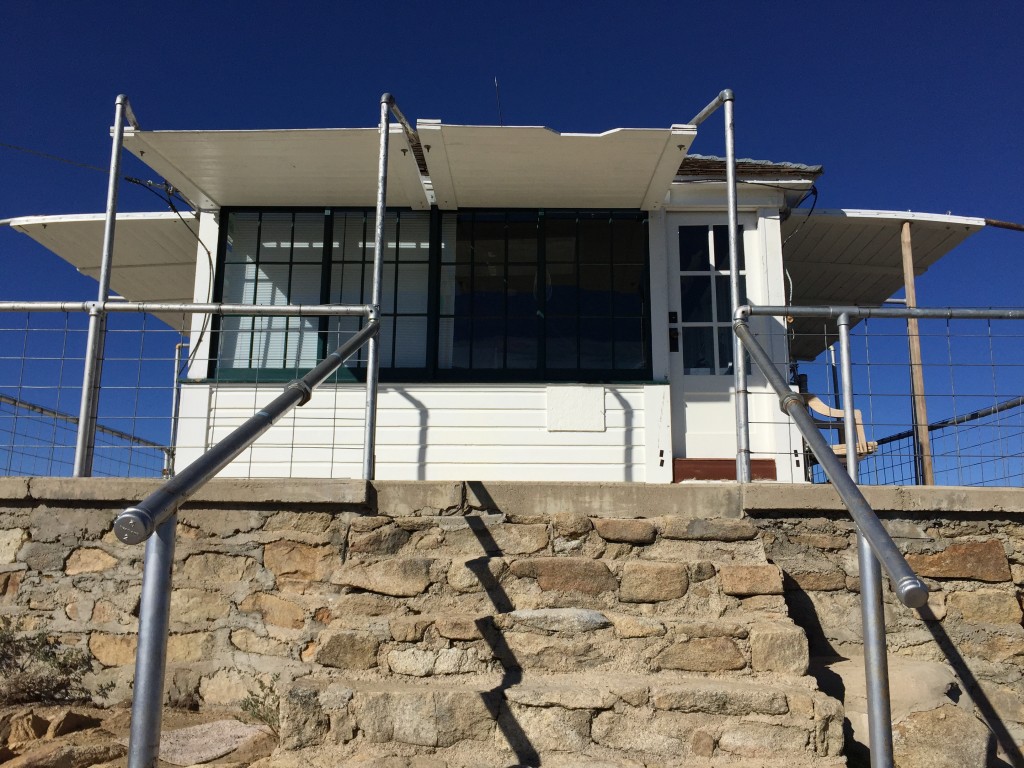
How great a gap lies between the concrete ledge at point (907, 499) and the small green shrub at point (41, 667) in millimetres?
3250

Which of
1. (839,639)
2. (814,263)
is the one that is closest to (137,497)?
(839,639)

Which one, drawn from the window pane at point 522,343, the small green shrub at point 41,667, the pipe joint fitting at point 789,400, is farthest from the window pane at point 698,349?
the small green shrub at point 41,667

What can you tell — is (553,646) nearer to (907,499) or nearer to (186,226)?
(907,499)

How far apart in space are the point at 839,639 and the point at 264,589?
2675 millimetres

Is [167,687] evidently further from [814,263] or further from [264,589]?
[814,263]

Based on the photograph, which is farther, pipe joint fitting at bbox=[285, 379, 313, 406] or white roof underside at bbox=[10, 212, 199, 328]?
white roof underside at bbox=[10, 212, 199, 328]

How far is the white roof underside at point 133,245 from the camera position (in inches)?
267

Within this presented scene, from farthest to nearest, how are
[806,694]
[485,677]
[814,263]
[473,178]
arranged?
[814,263] < [473,178] < [485,677] < [806,694]

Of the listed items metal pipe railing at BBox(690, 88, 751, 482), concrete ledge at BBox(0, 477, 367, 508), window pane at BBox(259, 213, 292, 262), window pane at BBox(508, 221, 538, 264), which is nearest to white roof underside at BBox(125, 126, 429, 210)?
window pane at BBox(259, 213, 292, 262)

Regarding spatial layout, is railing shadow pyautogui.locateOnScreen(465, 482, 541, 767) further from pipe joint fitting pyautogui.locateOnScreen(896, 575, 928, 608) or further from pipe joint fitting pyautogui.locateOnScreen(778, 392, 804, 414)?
pipe joint fitting pyautogui.locateOnScreen(896, 575, 928, 608)

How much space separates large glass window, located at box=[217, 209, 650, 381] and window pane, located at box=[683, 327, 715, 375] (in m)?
0.35

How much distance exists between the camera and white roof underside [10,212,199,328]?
6.77m

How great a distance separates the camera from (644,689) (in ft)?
9.94

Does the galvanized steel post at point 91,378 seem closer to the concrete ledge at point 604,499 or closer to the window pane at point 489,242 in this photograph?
the concrete ledge at point 604,499
